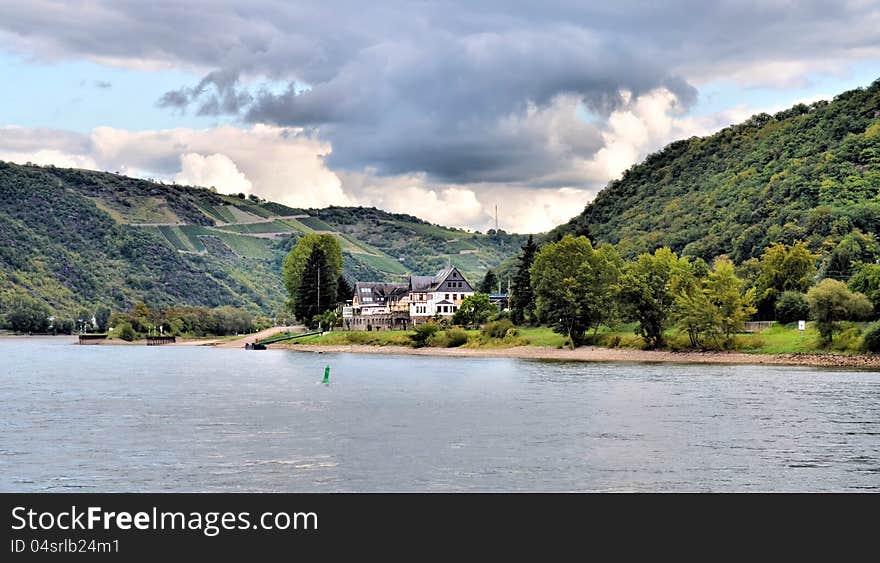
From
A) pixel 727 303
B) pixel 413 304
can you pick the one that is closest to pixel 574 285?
pixel 727 303

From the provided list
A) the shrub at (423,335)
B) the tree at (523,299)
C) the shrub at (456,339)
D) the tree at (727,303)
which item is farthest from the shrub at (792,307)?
the shrub at (423,335)

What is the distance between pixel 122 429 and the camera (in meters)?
47.6

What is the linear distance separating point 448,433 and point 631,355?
6811 centimetres

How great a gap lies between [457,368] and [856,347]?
35.2 meters

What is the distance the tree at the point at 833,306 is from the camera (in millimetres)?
95812

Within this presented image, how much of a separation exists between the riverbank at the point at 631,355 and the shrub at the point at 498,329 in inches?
145

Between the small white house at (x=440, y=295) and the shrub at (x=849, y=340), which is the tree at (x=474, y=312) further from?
the shrub at (x=849, y=340)

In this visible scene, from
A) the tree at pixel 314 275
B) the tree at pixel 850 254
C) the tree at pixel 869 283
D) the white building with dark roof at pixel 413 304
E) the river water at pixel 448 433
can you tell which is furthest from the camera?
the tree at pixel 314 275

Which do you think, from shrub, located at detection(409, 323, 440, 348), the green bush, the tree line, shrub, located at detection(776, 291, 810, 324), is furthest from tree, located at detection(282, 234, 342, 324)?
the green bush

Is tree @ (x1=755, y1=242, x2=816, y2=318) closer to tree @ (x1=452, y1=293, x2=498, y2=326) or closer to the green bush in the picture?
the green bush

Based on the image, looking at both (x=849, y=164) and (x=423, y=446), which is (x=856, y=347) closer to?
(x=423, y=446)

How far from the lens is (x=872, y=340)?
9231 centimetres

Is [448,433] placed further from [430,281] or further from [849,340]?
[430,281]

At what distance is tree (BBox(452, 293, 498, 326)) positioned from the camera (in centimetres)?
15400
